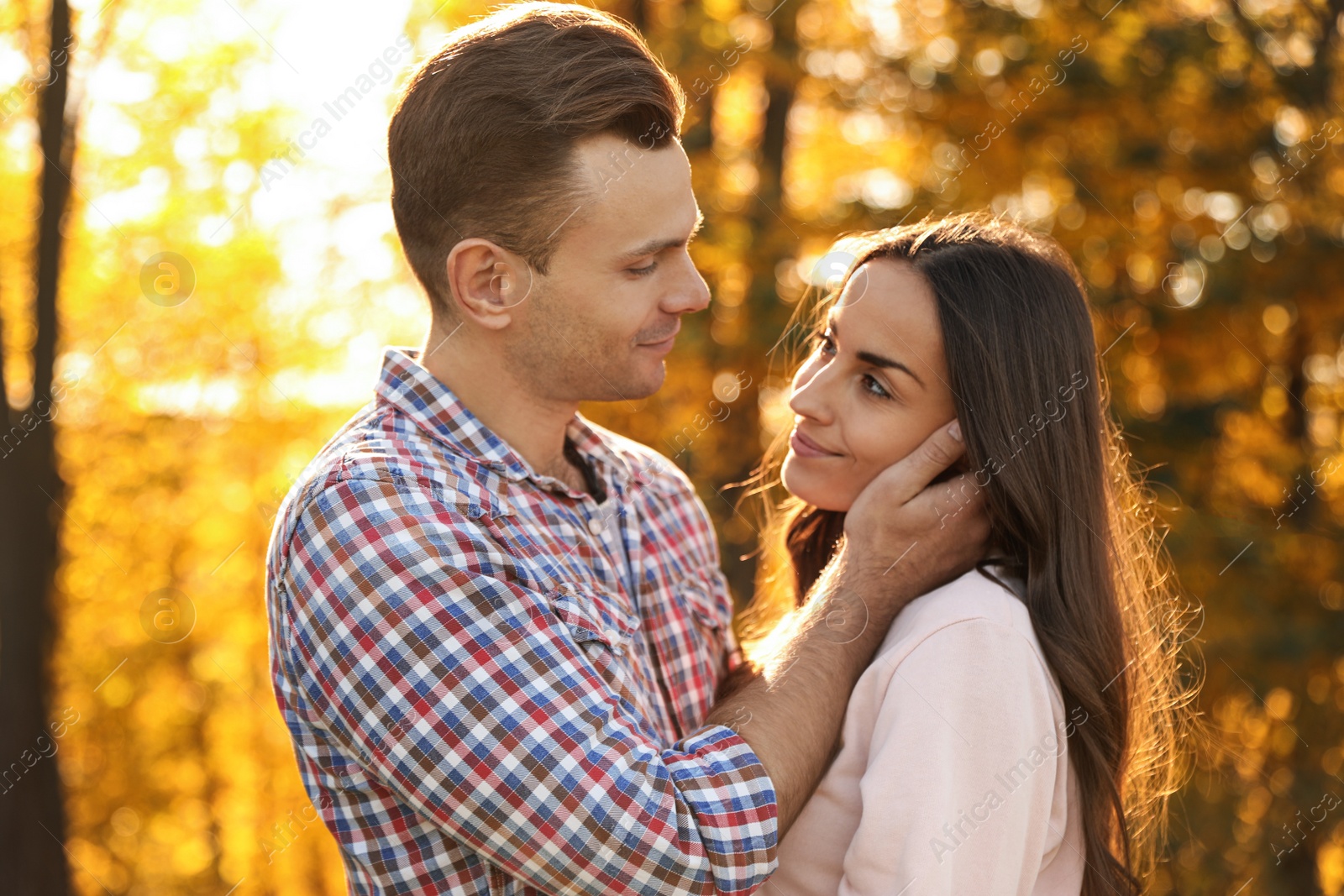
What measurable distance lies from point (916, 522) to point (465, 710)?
92 cm

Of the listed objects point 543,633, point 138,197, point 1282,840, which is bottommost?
point 1282,840

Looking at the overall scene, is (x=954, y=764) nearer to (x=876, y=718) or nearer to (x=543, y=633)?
(x=876, y=718)

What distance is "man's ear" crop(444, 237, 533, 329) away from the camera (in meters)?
2.14

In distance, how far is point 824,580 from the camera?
84.5 inches

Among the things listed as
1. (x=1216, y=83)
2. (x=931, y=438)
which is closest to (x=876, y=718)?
(x=931, y=438)

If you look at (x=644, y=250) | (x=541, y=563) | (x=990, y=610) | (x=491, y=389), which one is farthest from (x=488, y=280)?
(x=990, y=610)

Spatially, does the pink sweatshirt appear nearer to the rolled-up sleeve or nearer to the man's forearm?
the man's forearm

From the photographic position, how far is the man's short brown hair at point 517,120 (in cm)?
209

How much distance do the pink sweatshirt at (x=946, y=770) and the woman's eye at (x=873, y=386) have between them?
42cm

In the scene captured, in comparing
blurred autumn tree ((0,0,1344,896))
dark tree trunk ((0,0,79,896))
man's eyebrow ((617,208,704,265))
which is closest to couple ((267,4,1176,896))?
man's eyebrow ((617,208,704,265))

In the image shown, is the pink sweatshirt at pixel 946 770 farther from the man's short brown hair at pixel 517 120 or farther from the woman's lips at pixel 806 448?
the man's short brown hair at pixel 517 120

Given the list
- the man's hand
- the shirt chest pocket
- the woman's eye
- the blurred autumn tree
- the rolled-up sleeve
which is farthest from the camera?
the blurred autumn tree

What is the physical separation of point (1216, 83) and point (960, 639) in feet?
17.7

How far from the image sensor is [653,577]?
236 centimetres
